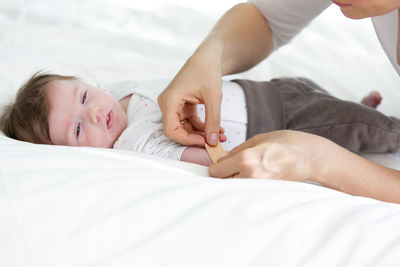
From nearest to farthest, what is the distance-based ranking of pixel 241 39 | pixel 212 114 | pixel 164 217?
pixel 164 217
pixel 212 114
pixel 241 39

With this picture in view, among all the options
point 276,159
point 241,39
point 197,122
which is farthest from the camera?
point 241,39

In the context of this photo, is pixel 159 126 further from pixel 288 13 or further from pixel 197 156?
pixel 288 13

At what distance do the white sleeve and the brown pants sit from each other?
0.67ft

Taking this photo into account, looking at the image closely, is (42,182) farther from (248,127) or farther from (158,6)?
(158,6)

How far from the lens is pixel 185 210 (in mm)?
580

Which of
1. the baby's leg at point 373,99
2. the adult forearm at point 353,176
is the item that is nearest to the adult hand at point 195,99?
the adult forearm at point 353,176

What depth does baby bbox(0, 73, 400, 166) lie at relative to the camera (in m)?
1.10

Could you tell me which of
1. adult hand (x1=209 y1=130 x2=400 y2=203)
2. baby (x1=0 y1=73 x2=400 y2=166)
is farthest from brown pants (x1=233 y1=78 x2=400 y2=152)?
adult hand (x1=209 y1=130 x2=400 y2=203)

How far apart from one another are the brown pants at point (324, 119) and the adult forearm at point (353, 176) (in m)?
0.31

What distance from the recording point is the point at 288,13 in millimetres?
1226

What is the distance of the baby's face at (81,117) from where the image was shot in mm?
1097

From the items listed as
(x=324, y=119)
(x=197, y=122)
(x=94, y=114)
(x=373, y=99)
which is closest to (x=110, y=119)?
(x=94, y=114)

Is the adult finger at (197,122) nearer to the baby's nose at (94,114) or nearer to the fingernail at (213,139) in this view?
the fingernail at (213,139)

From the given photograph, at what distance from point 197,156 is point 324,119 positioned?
1.18 feet
